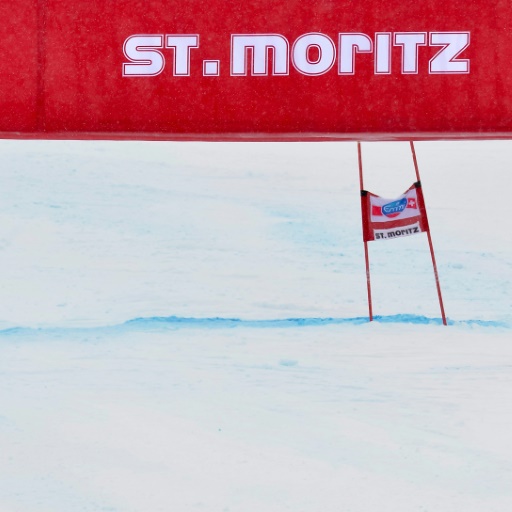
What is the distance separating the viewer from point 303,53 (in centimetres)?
305

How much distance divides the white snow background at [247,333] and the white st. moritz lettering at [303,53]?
1480 mm

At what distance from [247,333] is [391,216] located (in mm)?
1192

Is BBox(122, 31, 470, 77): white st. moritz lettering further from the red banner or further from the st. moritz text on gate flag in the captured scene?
the st. moritz text on gate flag

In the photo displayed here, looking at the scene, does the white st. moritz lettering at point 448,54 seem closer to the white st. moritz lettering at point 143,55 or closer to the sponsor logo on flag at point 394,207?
the white st. moritz lettering at point 143,55

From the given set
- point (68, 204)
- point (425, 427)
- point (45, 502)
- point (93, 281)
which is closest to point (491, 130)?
point (425, 427)

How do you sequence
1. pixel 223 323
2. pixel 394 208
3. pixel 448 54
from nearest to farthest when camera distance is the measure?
pixel 448 54 → pixel 394 208 → pixel 223 323

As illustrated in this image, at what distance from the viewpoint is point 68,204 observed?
8562 mm

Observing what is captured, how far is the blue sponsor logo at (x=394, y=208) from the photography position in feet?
16.4

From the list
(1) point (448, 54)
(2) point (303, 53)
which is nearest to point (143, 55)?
(2) point (303, 53)

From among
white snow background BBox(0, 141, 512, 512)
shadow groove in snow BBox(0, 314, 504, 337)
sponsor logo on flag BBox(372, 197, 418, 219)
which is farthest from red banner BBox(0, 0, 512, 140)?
shadow groove in snow BBox(0, 314, 504, 337)

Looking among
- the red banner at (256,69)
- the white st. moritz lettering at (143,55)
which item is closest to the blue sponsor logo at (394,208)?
the red banner at (256,69)

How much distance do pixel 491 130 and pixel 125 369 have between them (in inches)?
90.1

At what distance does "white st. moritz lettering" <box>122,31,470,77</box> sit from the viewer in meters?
3.03

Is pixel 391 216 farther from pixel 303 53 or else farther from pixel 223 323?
pixel 303 53
